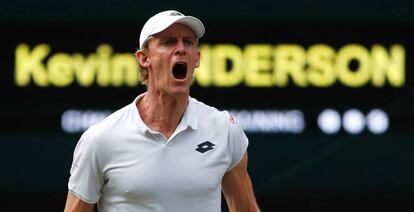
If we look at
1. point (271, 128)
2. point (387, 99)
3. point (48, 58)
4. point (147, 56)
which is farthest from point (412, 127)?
point (147, 56)

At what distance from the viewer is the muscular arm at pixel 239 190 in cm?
468

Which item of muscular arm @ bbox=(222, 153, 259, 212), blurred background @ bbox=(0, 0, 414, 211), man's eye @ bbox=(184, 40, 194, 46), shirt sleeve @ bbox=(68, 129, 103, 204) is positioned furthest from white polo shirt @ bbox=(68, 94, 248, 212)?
blurred background @ bbox=(0, 0, 414, 211)

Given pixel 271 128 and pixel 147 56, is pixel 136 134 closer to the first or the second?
pixel 147 56

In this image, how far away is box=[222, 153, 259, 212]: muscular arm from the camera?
468 centimetres

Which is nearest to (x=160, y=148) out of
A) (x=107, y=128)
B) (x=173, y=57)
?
(x=107, y=128)

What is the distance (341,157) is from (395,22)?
769mm

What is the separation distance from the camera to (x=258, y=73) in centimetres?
774

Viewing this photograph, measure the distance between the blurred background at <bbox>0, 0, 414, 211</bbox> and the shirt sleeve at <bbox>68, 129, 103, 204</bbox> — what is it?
127 inches

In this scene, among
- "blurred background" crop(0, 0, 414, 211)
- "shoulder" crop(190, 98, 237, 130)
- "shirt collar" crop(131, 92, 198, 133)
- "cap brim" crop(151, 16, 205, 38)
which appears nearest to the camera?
"cap brim" crop(151, 16, 205, 38)

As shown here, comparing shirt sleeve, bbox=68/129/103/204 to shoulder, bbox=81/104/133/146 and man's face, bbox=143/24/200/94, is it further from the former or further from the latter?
man's face, bbox=143/24/200/94

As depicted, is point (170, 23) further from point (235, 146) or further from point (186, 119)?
point (235, 146)

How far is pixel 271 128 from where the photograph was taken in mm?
7738

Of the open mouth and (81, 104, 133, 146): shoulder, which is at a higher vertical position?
the open mouth

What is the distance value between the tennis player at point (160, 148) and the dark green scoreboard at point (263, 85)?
3.13 meters
